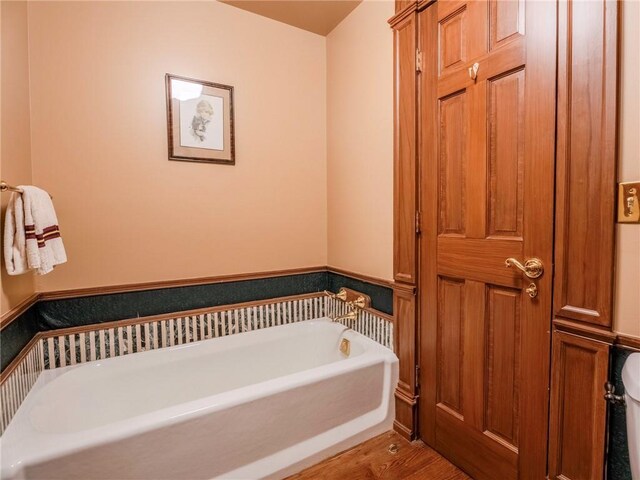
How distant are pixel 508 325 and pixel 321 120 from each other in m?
1.87

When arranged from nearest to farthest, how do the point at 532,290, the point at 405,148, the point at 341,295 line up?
the point at 532,290 < the point at 405,148 < the point at 341,295

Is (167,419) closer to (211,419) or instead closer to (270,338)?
(211,419)

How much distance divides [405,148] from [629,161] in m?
Result: 0.93

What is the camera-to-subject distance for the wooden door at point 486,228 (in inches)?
48.1

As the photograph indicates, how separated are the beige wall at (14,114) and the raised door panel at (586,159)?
211 cm

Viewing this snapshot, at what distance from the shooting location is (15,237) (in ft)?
4.38

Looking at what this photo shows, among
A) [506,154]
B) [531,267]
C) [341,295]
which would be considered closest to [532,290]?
[531,267]

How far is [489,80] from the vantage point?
4.49 ft

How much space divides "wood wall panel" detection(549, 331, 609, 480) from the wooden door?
0.05 metres

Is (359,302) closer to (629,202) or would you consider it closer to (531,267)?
(531,267)


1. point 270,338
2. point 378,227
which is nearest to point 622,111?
point 378,227

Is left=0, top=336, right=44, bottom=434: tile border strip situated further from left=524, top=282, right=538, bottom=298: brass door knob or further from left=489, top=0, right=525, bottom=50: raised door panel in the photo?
left=489, top=0, right=525, bottom=50: raised door panel

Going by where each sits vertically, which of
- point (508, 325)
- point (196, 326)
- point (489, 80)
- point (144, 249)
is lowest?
point (196, 326)

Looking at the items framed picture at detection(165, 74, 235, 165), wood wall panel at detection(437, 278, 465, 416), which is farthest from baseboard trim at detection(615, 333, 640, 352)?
framed picture at detection(165, 74, 235, 165)
